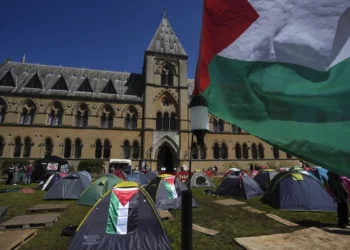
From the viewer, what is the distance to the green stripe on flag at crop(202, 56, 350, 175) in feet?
5.64

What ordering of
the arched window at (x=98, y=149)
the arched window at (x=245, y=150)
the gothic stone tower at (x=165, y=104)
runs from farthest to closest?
the arched window at (x=245, y=150), the gothic stone tower at (x=165, y=104), the arched window at (x=98, y=149)

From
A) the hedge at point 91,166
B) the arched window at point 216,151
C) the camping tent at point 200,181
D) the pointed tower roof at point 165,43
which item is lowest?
the camping tent at point 200,181

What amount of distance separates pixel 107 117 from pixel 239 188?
22.9 m

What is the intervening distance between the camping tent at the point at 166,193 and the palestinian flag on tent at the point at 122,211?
366 cm

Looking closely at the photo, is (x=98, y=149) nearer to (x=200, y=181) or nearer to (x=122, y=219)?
(x=200, y=181)

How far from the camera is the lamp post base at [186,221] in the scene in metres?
2.20

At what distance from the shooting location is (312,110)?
1.90m

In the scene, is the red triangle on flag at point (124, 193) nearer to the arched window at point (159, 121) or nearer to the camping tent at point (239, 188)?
the camping tent at point (239, 188)

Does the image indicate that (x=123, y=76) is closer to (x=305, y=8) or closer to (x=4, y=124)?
(x=4, y=124)

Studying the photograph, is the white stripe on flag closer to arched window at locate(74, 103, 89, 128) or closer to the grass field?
the grass field

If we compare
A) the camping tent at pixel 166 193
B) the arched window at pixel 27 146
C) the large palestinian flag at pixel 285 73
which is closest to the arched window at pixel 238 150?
the camping tent at pixel 166 193

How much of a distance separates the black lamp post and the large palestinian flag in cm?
15

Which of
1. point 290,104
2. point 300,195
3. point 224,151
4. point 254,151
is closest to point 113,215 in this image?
point 290,104

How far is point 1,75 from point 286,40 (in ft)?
121
